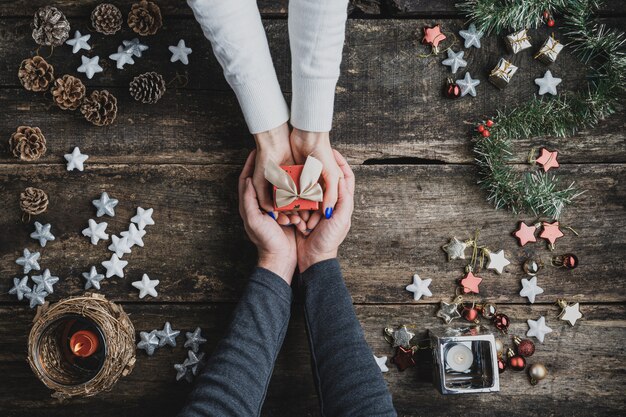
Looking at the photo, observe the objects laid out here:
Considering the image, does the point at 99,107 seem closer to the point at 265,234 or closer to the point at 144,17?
the point at 144,17

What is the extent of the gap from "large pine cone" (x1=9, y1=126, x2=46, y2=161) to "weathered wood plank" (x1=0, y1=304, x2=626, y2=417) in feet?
1.24

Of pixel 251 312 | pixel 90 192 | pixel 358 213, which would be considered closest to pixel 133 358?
pixel 251 312

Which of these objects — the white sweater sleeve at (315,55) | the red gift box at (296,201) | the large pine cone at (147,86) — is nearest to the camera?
the white sweater sleeve at (315,55)

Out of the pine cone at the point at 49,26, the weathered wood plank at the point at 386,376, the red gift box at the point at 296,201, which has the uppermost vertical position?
the pine cone at the point at 49,26

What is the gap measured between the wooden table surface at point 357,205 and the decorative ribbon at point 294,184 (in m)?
0.20

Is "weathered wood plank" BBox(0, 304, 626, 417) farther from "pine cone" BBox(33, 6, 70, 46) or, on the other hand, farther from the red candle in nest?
"pine cone" BBox(33, 6, 70, 46)

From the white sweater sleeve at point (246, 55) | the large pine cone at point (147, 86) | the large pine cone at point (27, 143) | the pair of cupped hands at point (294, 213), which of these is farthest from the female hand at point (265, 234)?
the large pine cone at point (27, 143)

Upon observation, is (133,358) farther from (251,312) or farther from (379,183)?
(379,183)

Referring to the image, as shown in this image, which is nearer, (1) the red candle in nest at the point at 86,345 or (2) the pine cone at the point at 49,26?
(1) the red candle in nest at the point at 86,345

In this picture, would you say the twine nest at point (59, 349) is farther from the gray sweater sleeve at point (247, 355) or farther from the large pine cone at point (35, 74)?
the large pine cone at point (35, 74)

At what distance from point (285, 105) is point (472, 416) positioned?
87 centimetres

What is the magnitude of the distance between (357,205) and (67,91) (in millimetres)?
739

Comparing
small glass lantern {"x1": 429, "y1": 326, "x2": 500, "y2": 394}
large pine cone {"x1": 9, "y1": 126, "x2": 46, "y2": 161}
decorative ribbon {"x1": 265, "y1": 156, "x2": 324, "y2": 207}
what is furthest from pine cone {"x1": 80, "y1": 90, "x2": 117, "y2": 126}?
small glass lantern {"x1": 429, "y1": 326, "x2": 500, "y2": 394}

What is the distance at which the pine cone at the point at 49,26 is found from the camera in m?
1.18
